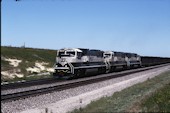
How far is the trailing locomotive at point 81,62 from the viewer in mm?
34750

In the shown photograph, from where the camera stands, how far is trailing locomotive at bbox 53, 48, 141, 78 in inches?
1368

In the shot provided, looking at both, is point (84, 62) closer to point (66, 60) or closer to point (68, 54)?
point (68, 54)

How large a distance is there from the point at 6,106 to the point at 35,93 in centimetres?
476

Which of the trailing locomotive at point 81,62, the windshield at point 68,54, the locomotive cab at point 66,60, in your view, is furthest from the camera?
the windshield at point 68,54

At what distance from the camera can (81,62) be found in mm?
37062

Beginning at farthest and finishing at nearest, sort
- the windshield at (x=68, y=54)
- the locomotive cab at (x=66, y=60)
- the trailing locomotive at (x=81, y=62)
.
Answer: the windshield at (x=68, y=54), the trailing locomotive at (x=81, y=62), the locomotive cab at (x=66, y=60)

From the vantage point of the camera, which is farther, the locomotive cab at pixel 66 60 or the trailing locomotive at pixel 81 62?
the trailing locomotive at pixel 81 62

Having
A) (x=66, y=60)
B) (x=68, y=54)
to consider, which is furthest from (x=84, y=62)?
(x=66, y=60)

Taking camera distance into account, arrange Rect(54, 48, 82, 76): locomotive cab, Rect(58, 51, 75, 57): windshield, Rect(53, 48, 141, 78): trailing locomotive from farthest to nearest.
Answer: Rect(58, 51, 75, 57): windshield, Rect(53, 48, 141, 78): trailing locomotive, Rect(54, 48, 82, 76): locomotive cab

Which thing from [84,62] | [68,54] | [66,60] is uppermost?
[68,54]

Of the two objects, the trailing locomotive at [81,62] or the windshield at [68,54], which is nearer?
the trailing locomotive at [81,62]

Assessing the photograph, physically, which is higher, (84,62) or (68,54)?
(68,54)

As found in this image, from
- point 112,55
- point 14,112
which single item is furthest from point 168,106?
point 112,55

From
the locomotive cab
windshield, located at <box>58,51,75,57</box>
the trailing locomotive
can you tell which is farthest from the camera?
windshield, located at <box>58,51,75,57</box>
